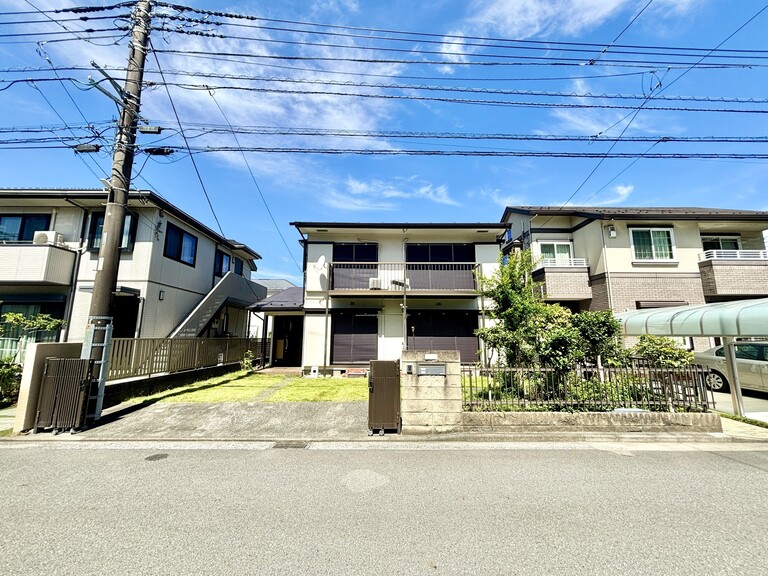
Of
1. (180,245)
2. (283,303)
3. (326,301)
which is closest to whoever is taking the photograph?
(326,301)

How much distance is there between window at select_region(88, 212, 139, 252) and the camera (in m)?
11.8

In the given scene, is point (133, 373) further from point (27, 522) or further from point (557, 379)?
point (557, 379)

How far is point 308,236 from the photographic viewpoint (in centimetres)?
1456

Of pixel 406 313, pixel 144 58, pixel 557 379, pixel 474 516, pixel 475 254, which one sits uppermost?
pixel 144 58

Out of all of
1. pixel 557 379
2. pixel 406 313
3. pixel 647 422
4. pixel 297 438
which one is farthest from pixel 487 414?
pixel 406 313

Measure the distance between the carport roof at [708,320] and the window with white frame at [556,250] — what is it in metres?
5.38

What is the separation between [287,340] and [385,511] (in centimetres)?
1426

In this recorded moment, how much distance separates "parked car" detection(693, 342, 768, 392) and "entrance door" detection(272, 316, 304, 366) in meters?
15.1

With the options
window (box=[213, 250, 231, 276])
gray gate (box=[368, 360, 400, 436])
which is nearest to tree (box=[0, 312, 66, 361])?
window (box=[213, 250, 231, 276])

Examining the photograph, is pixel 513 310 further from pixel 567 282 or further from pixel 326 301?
pixel 567 282

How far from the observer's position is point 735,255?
1378 centimetres

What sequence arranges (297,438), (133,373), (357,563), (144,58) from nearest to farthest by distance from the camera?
(357,563), (297,438), (144,58), (133,373)

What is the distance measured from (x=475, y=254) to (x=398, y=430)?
33.6 ft

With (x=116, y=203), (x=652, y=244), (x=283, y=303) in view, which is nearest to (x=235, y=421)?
(x=116, y=203)
